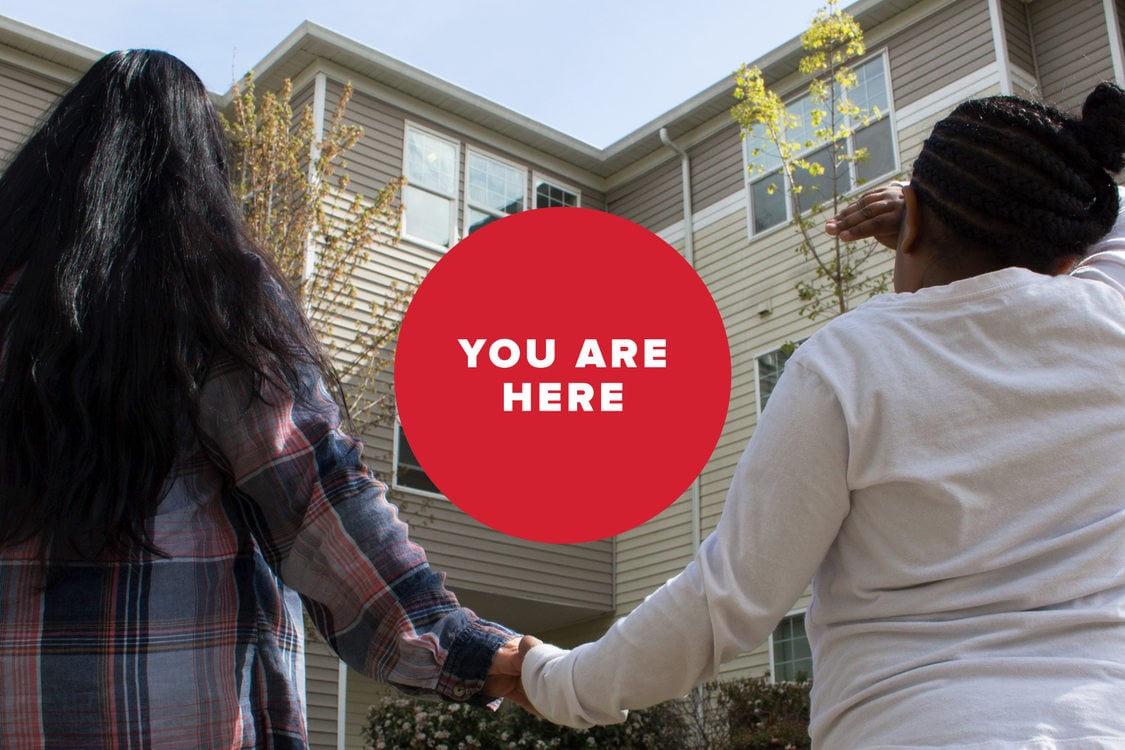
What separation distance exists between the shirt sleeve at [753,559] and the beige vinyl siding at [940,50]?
12.1 metres

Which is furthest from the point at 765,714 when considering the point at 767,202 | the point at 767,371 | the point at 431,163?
the point at 431,163

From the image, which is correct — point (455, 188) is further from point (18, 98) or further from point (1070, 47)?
point (1070, 47)

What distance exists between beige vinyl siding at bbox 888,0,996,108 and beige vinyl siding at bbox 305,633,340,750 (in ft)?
29.8

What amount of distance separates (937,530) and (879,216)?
0.87m

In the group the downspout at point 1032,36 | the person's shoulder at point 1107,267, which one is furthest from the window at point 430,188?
the person's shoulder at point 1107,267

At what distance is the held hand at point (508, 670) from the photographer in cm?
221

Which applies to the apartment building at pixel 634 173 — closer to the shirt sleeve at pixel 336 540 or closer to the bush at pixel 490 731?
the bush at pixel 490 731

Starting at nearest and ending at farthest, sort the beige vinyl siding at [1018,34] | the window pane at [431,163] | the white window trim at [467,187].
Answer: the beige vinyl siding at [1018,34] < the window pane at [431,163] < the white window trim at [467,187]

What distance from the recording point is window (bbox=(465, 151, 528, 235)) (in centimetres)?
1556

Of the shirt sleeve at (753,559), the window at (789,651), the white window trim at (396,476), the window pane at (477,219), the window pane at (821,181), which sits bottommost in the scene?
the window at (789,651)

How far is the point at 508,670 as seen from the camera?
2221 mm

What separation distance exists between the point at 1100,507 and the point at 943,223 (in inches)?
19.6

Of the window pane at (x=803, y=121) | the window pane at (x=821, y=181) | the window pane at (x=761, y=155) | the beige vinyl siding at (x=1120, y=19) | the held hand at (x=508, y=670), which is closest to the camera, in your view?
the held hand at (x=508, y=670)

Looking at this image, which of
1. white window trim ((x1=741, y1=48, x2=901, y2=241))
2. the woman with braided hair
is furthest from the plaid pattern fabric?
white window trim ((x1=741, y1=48, x2=901, y2=241))
